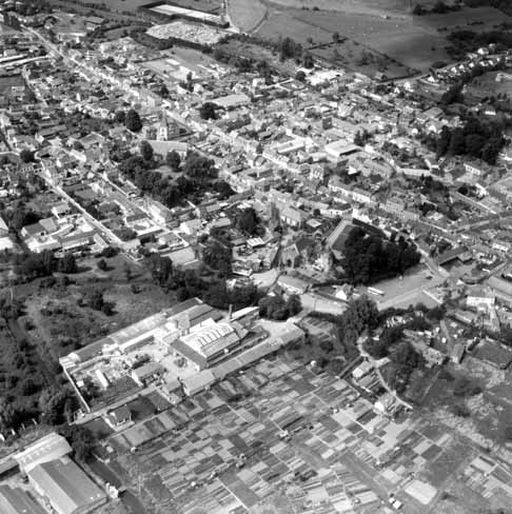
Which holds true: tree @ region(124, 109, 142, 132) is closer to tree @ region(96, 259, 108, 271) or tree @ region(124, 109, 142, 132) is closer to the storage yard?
tree @ region(96, 259, 108, 271)

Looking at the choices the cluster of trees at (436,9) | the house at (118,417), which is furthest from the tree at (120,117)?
the cluster of trees at (436,9)

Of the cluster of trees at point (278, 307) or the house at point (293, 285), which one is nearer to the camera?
the cluster of trees at point (278, 307)

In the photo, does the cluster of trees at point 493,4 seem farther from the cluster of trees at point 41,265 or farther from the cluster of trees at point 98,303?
the cluster of trees at point 98,303

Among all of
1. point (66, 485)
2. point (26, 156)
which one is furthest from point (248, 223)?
point (66, 485)

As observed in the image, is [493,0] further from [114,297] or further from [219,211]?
[114,297]

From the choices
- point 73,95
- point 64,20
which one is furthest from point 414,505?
point 64,20

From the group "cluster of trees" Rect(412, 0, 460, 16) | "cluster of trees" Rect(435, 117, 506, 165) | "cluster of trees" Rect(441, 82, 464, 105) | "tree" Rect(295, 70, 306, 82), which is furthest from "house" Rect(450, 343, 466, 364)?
"cluster of trees" Rect(412, 0, 460, 16)
